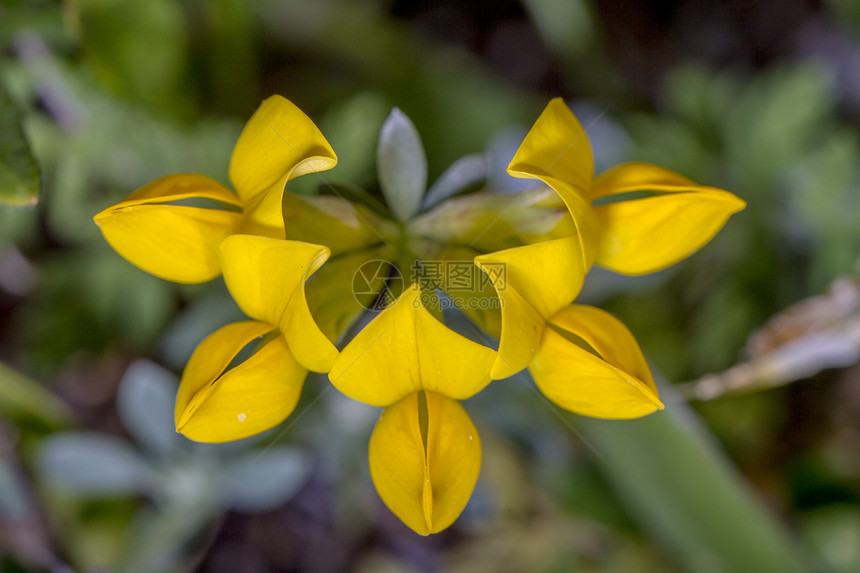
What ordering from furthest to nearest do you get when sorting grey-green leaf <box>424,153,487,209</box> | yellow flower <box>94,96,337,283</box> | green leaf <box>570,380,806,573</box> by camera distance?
1. green leaf <box>570,380,806,573</box>
2. grey-green leaf <box>424,153,487,209</box>
3. yellow flower <box>94,96,337,283</box>

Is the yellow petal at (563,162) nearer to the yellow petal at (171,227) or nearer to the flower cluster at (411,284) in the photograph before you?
the flower cluster at (411,284)

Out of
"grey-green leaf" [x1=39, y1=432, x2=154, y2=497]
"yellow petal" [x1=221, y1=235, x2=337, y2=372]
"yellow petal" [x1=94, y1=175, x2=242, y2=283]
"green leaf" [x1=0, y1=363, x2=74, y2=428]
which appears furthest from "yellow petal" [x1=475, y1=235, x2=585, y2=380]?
"green leaf" [x1=0, y1=363, x2=74, y2=428]

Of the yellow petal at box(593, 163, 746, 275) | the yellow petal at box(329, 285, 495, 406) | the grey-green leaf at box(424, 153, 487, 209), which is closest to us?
the yellow petal at box(329, 285, 495, 406)

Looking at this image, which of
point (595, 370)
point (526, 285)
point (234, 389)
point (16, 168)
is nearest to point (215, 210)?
point (234, 389)

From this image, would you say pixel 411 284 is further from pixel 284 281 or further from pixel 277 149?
pixel 277 149

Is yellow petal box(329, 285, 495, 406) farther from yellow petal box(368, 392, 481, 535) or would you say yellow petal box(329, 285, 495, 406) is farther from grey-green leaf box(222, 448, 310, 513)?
grey-green leaf box(222, 448, 310, 513)

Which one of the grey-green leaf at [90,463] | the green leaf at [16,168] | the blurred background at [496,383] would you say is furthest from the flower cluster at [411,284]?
the grey-green leaf at [90,463]
